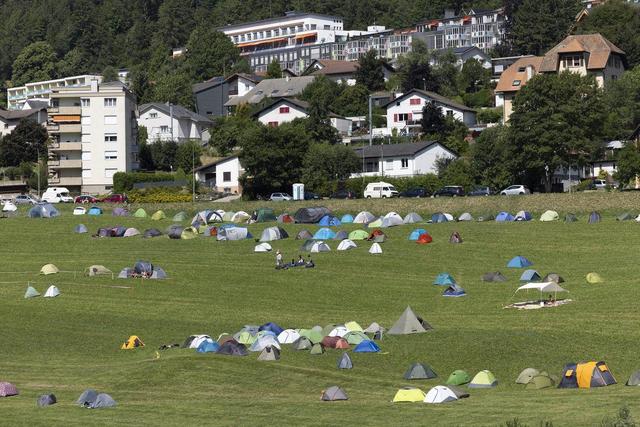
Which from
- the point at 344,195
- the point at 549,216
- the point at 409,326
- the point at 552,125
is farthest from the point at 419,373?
the point at 344,195

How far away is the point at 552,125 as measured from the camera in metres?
108

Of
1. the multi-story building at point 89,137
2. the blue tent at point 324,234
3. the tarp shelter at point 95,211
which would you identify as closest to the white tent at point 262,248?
the blue tent at point 324,234

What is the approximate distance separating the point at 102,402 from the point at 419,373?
1206cm

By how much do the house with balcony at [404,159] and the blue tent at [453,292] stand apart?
55.0 meters

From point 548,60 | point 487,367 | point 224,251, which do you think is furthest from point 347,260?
point 548,60

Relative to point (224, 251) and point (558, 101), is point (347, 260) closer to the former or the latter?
point (224, 251)

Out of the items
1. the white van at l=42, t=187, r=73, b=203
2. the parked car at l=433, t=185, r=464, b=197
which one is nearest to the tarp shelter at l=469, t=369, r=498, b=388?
the parked car at l=433, t=185, r=464, b=197

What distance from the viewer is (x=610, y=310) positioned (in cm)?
6034

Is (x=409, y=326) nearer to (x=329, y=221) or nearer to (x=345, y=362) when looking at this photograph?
(x=345, y=362)

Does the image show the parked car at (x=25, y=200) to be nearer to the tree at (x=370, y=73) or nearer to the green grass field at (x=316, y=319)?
the green grass field at (x=316, y=319)

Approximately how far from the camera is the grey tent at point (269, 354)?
172 ft

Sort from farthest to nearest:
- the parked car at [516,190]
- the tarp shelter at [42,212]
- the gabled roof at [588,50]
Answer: the gabled roof at [588,50]
the parked car at [516,190]
the tarp shelter at [42,212]

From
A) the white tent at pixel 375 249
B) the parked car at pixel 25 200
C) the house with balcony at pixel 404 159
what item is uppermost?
the house with balcony at pixel 404 159

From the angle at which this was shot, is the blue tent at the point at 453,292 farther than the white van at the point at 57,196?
No
